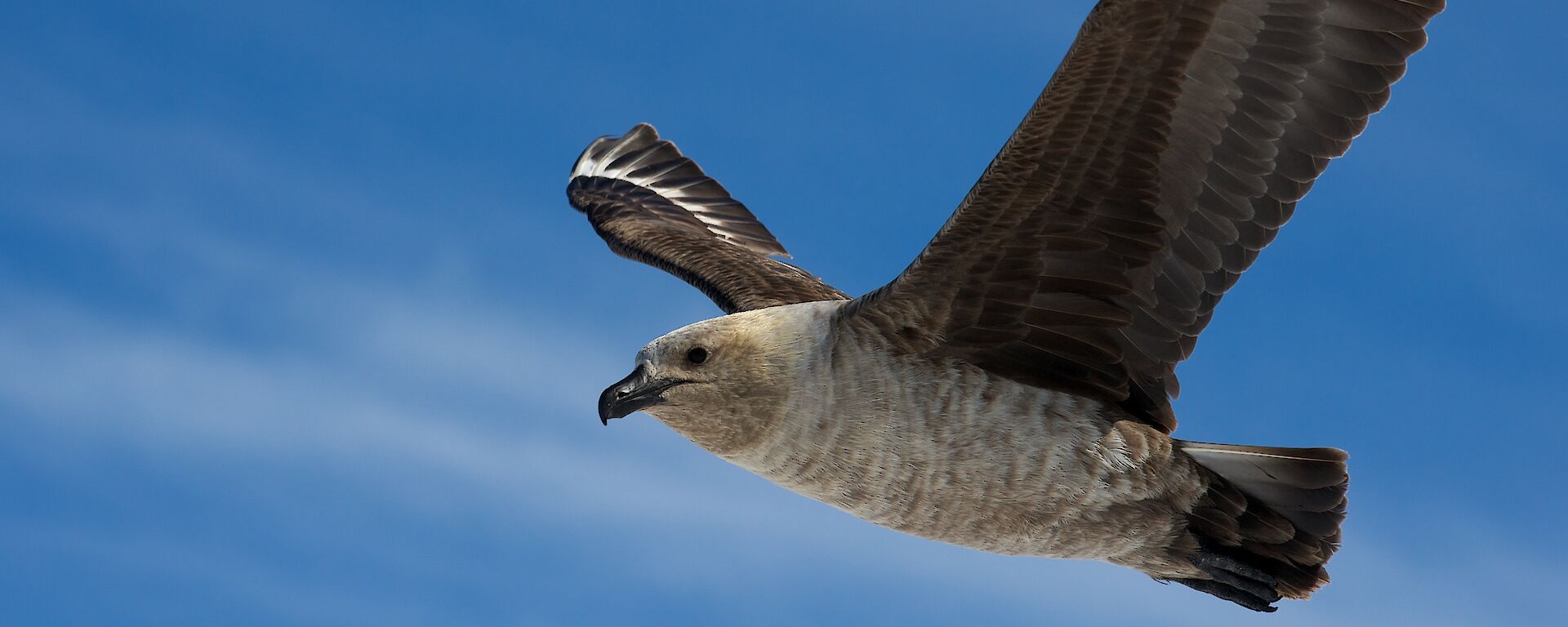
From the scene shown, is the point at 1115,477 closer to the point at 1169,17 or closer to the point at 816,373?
the point at 816,373

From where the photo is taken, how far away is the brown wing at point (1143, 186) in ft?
21.1

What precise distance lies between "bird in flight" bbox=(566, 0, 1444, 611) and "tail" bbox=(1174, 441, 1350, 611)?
12 millimetres

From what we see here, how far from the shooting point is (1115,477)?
723cm

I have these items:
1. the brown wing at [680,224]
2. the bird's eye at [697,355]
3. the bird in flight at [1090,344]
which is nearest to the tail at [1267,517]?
the bird in flight at [1090,344]

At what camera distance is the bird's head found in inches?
287

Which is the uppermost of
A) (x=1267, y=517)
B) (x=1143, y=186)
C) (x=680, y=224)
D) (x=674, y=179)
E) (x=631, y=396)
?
(x=674, y=179)

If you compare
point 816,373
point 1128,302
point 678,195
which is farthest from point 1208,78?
point 678,195

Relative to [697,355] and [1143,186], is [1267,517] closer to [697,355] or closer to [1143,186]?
[1143,186]

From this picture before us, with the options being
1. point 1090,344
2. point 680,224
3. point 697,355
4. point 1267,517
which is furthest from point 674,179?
point 1267,517

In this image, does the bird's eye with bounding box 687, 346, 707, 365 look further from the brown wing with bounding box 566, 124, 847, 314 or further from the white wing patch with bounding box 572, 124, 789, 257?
the white wing patch with bounding box 572, 124, 789, 257

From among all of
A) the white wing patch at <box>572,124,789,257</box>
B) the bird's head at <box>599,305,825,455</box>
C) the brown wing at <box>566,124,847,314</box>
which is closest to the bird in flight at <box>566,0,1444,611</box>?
the bird's head at <box>599,305,825,455</box>

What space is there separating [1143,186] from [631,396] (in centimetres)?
264

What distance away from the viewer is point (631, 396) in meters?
7.37

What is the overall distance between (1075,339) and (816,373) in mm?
1264
